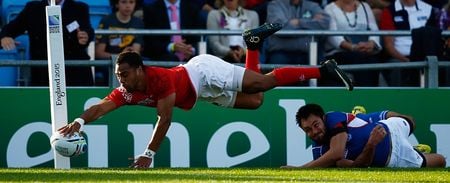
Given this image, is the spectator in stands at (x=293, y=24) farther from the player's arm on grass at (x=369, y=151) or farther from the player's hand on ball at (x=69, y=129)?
the player's hand on ball at (x=69, y=129)

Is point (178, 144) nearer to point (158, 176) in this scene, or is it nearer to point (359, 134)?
point (359, 134)

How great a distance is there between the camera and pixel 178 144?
18.3m

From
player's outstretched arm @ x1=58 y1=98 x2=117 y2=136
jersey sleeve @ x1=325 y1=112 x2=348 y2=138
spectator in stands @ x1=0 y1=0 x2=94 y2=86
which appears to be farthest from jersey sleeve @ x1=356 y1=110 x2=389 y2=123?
spectator in stands @ x1=0 y1=0 x2=94 y2=86

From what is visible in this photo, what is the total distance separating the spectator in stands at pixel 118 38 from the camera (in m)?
19.2

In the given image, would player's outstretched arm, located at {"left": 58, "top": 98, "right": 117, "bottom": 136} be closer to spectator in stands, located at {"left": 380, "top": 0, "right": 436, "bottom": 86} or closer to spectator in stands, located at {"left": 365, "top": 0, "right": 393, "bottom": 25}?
spectator in stands, located at {"left": 380, "top": 0, "right": 436, "bottom": 86}

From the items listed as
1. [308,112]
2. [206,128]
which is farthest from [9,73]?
[308,112]

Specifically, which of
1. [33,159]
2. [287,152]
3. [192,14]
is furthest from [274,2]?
[33,159]

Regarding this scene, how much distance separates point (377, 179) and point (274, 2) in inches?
276

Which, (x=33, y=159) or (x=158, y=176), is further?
(x=33, y=159)

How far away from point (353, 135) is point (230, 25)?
4228 millimetres

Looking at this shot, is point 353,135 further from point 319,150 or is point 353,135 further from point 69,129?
point 69,129

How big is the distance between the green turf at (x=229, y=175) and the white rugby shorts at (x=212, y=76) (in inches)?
53.5

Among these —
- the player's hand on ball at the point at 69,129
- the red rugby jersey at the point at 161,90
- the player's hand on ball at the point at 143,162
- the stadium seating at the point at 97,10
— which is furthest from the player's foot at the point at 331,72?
the stadium seating at the point at 97,10

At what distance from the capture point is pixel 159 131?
48.6 ft
